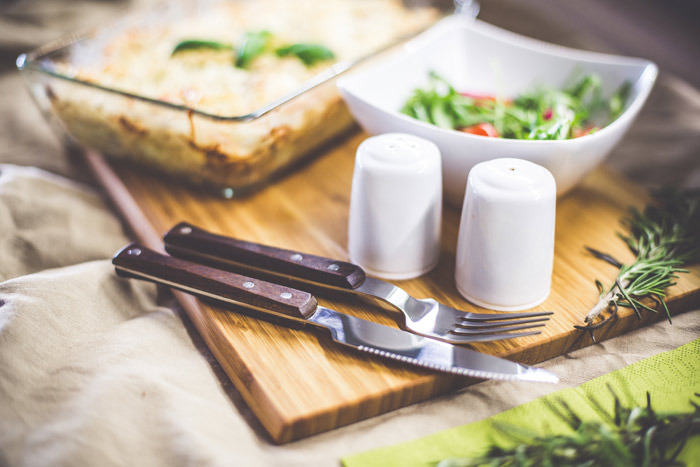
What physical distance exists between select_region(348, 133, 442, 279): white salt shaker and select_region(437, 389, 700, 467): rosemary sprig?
35 centimetres

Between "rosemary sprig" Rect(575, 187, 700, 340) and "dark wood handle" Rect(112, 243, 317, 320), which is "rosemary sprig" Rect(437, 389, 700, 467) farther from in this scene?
"dark wood handle" Rect(112, 243, 317, 320)

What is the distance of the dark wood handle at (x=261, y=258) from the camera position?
39.4 inches

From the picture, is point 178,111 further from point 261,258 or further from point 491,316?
point 491,316

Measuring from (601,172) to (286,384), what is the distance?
964 millimetres

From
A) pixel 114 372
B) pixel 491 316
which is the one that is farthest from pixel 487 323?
pixel 114 372

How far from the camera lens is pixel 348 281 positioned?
986 mm

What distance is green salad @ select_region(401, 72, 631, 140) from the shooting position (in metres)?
1.24

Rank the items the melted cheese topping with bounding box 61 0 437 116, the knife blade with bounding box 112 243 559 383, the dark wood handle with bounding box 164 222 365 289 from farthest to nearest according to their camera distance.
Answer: the melted cheese topping with bounding box 61 0 437 116 < the dark wood handle with bounding box 164 222 365 289 < the knife blade with bounding box 112 243 559 383

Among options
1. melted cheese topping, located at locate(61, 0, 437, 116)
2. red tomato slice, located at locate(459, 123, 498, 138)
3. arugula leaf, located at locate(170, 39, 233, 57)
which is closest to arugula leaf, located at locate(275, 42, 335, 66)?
melted cheese topping, located at locate(61, 0, 437, 116)

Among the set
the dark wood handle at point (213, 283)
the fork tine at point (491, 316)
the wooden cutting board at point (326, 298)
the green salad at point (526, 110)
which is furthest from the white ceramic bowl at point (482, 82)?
the dark wood handle at point (213, 283)

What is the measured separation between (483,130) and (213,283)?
2.05ft

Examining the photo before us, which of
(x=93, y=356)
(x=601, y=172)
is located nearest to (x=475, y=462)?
(x=93, y=356)

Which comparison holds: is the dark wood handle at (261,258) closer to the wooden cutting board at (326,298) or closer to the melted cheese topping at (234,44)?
the wooden cutting board at (326,298)

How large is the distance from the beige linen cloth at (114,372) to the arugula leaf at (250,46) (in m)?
0.47
